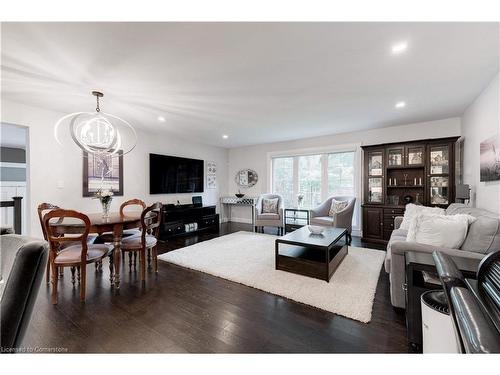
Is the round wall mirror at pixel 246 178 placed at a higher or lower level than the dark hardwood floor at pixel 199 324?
higher

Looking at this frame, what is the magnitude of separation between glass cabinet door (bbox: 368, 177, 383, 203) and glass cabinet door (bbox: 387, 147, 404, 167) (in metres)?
0.36

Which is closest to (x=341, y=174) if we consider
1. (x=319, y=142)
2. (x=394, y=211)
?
(x=319, y=142)

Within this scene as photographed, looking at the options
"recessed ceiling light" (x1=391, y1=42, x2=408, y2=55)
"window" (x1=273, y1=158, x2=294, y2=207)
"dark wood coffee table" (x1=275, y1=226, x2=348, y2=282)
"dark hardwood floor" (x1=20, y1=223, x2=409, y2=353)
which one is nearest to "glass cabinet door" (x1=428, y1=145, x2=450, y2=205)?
"dark wood coffee table" (x1=275, y1=226, x2=348, y2=282)

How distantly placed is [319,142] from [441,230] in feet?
12.5


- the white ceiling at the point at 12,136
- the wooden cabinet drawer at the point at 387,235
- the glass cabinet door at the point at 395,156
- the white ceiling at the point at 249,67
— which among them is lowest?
the wooden cabinet drawer at the point at 387,235

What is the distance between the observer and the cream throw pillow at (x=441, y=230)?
1.72m

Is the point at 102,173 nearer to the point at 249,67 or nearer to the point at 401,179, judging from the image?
the point at 249,67

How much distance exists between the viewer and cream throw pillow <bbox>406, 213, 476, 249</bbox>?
1716 mm

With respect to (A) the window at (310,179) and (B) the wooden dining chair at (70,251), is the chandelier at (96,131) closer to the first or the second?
(B) the wooden dining chair at (70,251)

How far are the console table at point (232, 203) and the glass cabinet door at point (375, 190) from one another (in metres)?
2.87

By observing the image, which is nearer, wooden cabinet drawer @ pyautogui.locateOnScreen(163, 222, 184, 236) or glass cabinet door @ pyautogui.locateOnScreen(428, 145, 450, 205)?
glass cabinet door @ pyautogui.locateOnScreen(428, 145, 450, 205)

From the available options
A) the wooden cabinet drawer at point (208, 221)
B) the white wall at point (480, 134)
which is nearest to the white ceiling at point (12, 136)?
the wooden cabinet drawer at point (208, 221)

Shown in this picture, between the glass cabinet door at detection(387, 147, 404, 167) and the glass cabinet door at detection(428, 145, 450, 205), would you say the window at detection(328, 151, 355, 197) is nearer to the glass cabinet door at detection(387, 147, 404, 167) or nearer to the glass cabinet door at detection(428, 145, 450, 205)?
the glass cabinet door at detection(387, 147, 404, 167)
